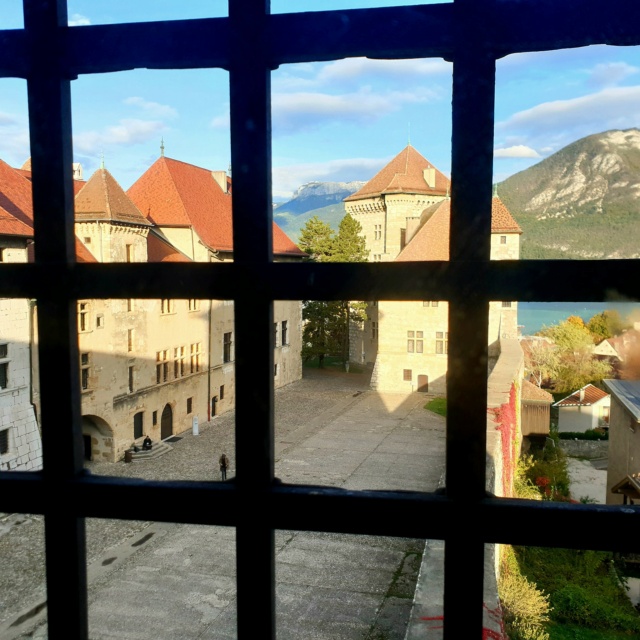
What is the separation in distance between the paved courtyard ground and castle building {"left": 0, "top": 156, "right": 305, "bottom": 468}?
1.96 metres

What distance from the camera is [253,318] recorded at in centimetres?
159

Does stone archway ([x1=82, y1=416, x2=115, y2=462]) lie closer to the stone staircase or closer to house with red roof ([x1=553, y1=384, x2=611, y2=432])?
the stone staircase

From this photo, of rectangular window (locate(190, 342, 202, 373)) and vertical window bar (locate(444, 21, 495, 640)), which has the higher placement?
vertical window bar (locate(444, 21, 495, 640))

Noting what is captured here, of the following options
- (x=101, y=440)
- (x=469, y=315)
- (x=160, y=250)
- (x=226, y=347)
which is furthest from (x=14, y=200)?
(x=469, y=315)

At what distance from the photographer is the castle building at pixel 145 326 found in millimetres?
20141

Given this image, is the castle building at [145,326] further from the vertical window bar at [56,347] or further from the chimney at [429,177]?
the vertical window bar at [56,347]

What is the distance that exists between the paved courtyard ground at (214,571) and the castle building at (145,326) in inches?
77.2

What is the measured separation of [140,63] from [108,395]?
2010 centimetres

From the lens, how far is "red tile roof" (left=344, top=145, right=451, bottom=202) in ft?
129

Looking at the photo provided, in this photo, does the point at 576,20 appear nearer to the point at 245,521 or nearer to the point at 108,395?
the point at 245,521

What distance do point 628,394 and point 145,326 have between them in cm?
1545

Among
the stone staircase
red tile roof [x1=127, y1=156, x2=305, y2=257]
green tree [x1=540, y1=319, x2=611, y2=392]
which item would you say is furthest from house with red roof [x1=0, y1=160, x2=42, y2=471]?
green tree [x1=540, y1=319, x2=611, y2=392]

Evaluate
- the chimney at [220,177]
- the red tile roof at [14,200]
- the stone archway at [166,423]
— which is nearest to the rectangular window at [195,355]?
the stone archway at [166,423]

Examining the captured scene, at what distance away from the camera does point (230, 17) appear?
163 cm
